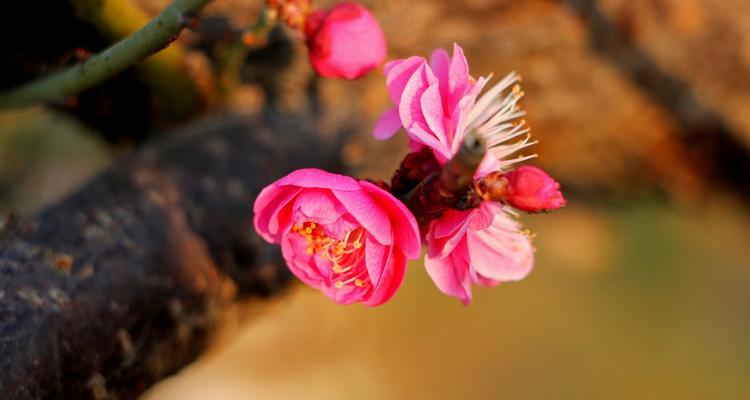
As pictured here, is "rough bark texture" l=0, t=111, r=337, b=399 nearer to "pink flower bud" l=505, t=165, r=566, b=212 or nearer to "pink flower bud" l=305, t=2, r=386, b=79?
"pink flower bud" l=305, t=2, r=386, b=79

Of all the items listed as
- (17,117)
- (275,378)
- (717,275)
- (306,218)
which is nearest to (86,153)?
(17,117)

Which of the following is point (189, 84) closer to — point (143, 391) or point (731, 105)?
point (143, 391)

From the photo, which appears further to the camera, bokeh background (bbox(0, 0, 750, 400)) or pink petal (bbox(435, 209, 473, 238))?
bokeh background (bbox(0, 0, 750, 400))

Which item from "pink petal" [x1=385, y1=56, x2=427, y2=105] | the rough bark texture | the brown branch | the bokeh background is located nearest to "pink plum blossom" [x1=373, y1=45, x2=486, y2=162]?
"pink petal" [x1=385, y1=56, x2=427, y2=105]

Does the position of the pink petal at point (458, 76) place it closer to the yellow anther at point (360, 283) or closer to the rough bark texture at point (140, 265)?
the yellow anther at point (360, 283)

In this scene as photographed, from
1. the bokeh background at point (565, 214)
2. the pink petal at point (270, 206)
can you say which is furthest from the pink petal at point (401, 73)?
the bokeh background at point (565, 214)

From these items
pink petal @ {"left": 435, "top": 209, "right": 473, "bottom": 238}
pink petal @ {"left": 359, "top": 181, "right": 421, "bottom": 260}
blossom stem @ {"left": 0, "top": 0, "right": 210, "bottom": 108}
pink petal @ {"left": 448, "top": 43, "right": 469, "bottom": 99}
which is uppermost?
blossom stem @ {"left": 0, "top": 0, "right": 210, "bottom": 108}
